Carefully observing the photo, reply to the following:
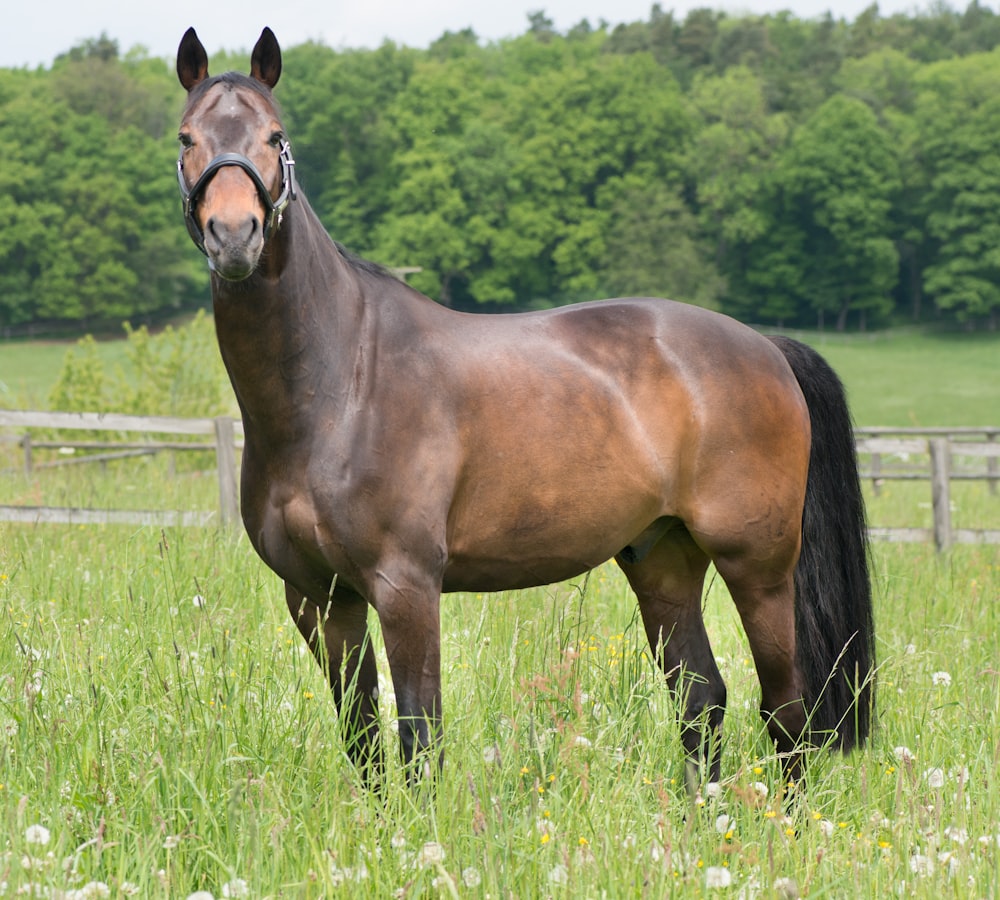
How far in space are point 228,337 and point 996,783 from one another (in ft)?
8.33

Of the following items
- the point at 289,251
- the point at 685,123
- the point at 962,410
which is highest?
the point at 685,123

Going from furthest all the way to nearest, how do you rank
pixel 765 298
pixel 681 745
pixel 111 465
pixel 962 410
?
pixel 765 298 < pixel 962 410 < pixel 111 465 < pixel 681 745

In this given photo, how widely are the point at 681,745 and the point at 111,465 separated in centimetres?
1666

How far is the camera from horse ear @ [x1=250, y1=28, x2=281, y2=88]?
10.1 ft

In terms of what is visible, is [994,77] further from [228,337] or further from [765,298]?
[228,337]

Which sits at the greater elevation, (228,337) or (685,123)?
(685,123)

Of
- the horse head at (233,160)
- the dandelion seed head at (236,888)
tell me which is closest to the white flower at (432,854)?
the dandelion seed head at (236,888)

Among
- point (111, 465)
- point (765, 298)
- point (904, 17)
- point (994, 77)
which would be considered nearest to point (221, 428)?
point (111, 465)

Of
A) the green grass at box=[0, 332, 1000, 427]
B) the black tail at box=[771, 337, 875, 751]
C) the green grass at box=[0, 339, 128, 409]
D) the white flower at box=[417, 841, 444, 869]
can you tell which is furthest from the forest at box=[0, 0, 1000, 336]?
the white flower at box=[417, 841, 444, 869]

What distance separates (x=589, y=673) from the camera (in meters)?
3.91

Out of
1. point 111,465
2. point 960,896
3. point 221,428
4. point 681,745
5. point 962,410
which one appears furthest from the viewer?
point 962,410

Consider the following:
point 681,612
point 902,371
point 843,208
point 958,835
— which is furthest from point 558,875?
point 843,208

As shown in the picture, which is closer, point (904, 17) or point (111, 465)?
point (111, 465)

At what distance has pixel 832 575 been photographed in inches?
161
